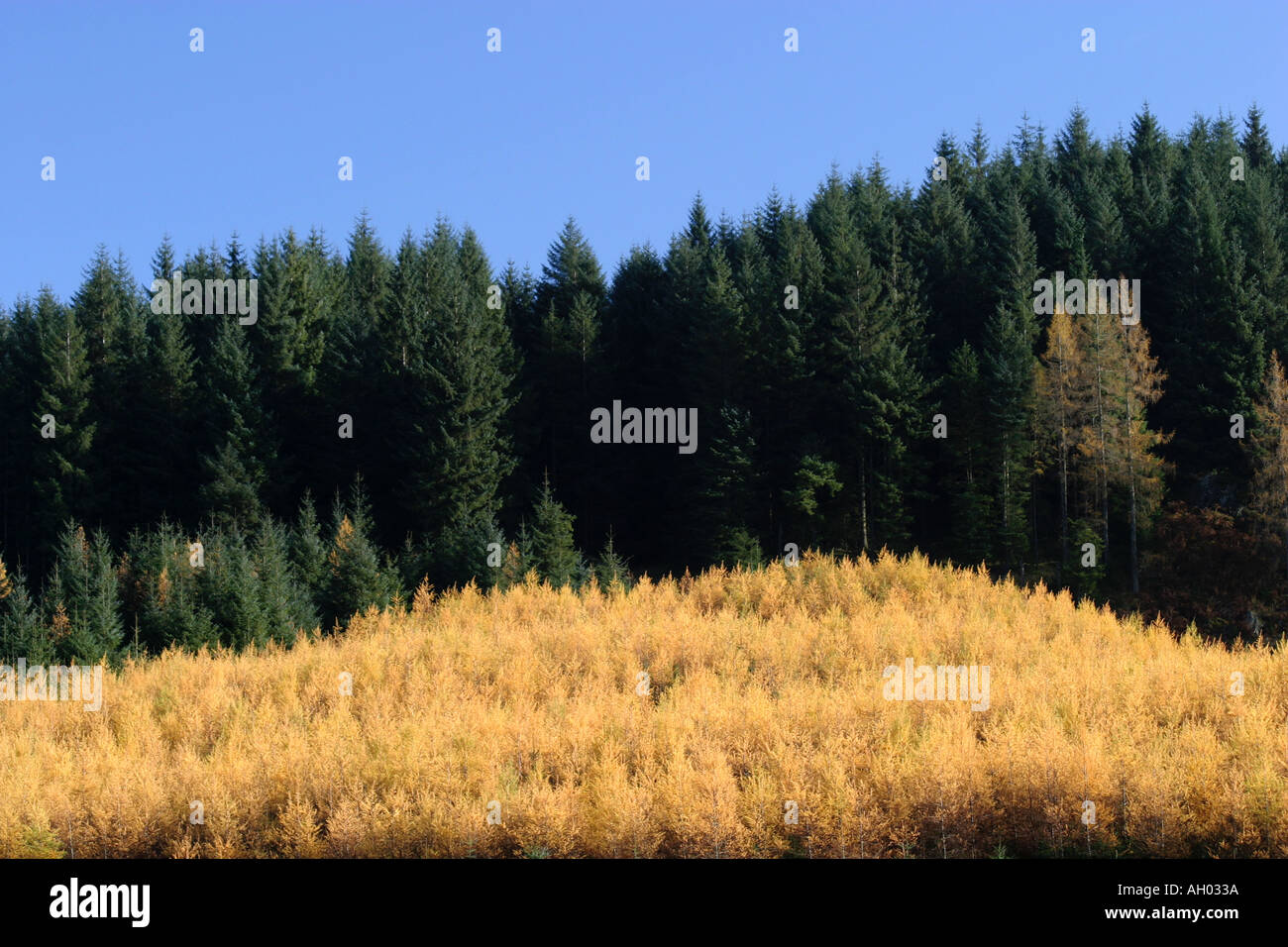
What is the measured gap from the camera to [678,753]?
12.3 metres

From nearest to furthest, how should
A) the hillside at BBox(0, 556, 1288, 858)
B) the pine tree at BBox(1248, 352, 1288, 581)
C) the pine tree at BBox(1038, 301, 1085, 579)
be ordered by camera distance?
the hillside at BBox(0, 556, 1288, 858) < the pine tree at BBox(1248, 352, 1288, 581) < the pine tree at BBox(1038, 301, 1085, 579)

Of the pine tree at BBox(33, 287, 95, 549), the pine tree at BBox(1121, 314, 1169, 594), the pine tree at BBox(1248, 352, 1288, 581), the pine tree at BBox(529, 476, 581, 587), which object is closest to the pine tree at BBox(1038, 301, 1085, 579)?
the pine tree at BBox(1121, 314, 1169, 594)

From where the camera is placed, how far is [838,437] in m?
54.8

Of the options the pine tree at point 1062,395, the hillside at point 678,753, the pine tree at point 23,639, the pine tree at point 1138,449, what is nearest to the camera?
the hillside at point 678,753

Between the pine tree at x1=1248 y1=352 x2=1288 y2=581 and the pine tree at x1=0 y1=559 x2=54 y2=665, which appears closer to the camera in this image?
the pine tree at x1=0 y1=559 x2=54 y2=665

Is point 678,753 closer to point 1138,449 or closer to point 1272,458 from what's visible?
point 1138,449

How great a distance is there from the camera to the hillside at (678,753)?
11656mm

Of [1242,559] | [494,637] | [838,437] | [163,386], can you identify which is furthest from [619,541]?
[494,637]

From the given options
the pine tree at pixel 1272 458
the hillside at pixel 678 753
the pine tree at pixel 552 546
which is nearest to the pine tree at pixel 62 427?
the pine tree at pixel 552 546

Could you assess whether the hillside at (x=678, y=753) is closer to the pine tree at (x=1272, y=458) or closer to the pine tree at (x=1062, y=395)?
the pine tree at (x=1062, y=395)

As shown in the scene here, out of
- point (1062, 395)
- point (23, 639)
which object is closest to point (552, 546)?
point (23, 639)

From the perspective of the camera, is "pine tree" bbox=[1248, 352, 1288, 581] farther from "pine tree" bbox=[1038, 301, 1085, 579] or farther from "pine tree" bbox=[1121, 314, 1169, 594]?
"pine tree" bbox=[1038, 301, 1085, 579]

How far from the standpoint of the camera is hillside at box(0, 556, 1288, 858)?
38.2 ft
